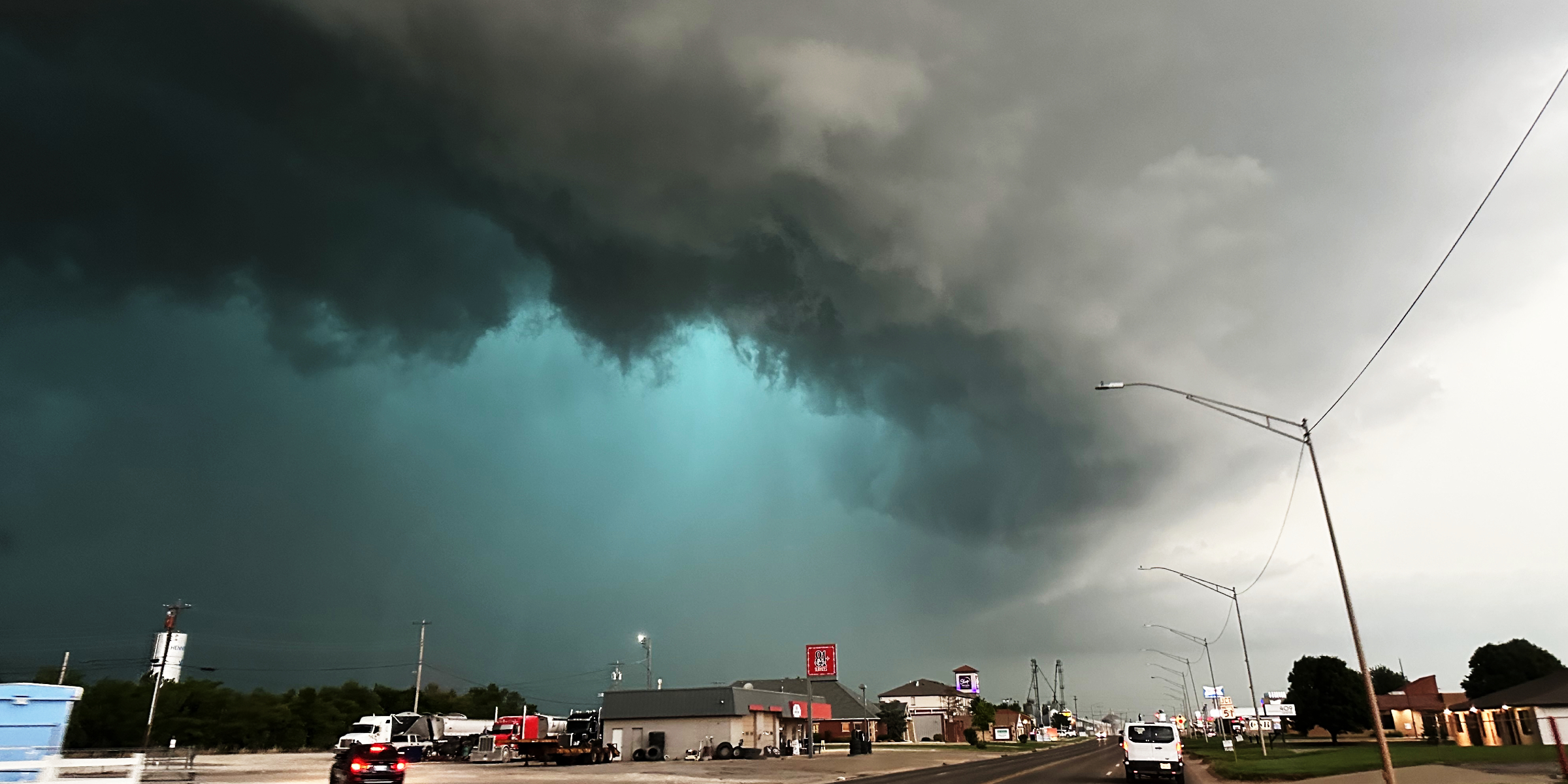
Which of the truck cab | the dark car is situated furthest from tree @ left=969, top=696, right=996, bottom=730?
the dark car

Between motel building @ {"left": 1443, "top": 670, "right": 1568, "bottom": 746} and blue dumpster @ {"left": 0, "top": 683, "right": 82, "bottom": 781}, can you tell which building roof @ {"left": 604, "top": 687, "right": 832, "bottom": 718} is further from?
blue dumpster @ {"left": 0, "top": 683, "right": 82, "bottom": 781}

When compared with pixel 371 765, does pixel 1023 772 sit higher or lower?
lower

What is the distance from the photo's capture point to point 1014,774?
161ft

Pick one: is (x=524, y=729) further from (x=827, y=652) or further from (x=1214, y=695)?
(x=1214, y=695)

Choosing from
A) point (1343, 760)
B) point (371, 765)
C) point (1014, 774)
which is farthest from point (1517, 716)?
point (371, 765)

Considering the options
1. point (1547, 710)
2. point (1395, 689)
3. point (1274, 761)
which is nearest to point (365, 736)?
point (1274, 761)

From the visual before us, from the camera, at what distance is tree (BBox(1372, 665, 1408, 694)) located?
16600 cm

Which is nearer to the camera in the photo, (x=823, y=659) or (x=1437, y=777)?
(x=1437, y=777)

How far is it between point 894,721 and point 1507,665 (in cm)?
9309

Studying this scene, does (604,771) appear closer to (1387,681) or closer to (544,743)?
(544,743)

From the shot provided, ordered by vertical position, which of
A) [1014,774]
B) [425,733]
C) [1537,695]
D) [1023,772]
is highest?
[1537,695]

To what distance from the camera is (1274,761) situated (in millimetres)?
52469

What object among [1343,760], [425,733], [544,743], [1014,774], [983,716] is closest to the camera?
[1343,760]

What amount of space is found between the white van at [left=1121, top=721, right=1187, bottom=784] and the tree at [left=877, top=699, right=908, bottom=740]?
128659 mm
